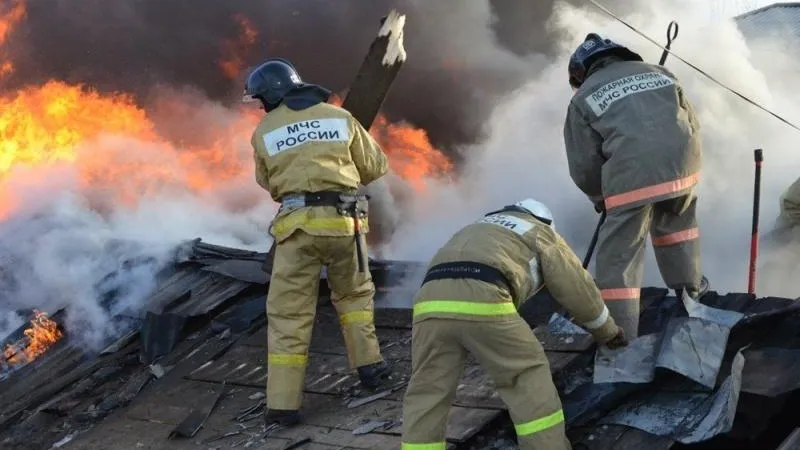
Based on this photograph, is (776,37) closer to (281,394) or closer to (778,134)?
(778,134)

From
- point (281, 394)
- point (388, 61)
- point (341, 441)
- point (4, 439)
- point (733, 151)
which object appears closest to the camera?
point (341, 441)

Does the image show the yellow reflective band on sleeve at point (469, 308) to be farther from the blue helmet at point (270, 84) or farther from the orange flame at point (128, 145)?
the orange flame at point (128, 145)

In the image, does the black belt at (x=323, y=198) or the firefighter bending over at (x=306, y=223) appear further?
the black belt at (x=323, y=198)

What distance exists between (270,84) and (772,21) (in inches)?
330

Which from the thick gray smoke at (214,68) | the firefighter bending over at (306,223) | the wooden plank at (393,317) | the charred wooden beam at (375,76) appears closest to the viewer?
the firefighter bending over at (306,223)

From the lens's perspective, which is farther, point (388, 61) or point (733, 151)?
point (733, 151)

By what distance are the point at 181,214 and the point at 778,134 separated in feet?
19.4

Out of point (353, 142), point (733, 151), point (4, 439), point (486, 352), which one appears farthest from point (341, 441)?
point (733, 151)

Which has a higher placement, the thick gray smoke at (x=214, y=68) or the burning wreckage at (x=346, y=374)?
the thick gray smoke at (x=214, y=68)

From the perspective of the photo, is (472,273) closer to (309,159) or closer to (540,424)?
(540,424)

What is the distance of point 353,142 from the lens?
5.19 meters

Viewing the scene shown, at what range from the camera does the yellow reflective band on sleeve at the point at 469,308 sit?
12.0 ft

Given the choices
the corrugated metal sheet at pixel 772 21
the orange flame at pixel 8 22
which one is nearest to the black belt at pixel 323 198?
the orange flame at pixel 8 22

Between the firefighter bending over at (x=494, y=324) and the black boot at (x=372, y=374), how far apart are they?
4.11 ft
